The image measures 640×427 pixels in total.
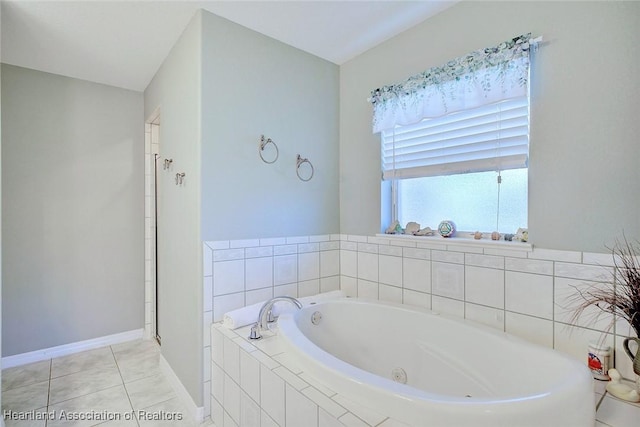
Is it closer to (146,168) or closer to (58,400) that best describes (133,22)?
(146,168)

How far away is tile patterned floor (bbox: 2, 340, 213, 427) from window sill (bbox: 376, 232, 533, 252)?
1.66m

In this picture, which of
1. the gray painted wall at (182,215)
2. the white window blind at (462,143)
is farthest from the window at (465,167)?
the gray painted wall at (182,215)

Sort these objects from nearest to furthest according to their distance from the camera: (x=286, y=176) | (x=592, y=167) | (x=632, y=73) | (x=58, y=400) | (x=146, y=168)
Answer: (x=632, y=73)
(x=592, y=167)
(x=58, y=400)
(x=286, y=176)
(x=146, y=168)

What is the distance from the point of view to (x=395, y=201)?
2.29 metres

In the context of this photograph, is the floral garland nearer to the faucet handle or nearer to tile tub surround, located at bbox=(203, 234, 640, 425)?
tile tub surround, located at bbox=(203, 234, 640, 425)

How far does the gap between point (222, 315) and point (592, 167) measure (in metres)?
2.07

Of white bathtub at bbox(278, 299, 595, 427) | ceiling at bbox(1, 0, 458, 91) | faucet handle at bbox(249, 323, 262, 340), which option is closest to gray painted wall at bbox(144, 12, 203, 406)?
ceiling at bbox(1, 0, 458, 91)

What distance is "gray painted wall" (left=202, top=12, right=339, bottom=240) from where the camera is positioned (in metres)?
1.87

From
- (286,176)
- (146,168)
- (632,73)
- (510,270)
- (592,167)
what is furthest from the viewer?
(146,168)

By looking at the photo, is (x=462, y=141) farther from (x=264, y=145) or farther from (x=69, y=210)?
(x=69, y=210)

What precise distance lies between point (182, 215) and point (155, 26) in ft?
4.10

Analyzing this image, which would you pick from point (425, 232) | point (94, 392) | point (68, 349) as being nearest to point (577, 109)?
point (425, 232)

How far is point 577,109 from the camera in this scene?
54.6 inches

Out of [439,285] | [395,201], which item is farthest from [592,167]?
[395,201]
